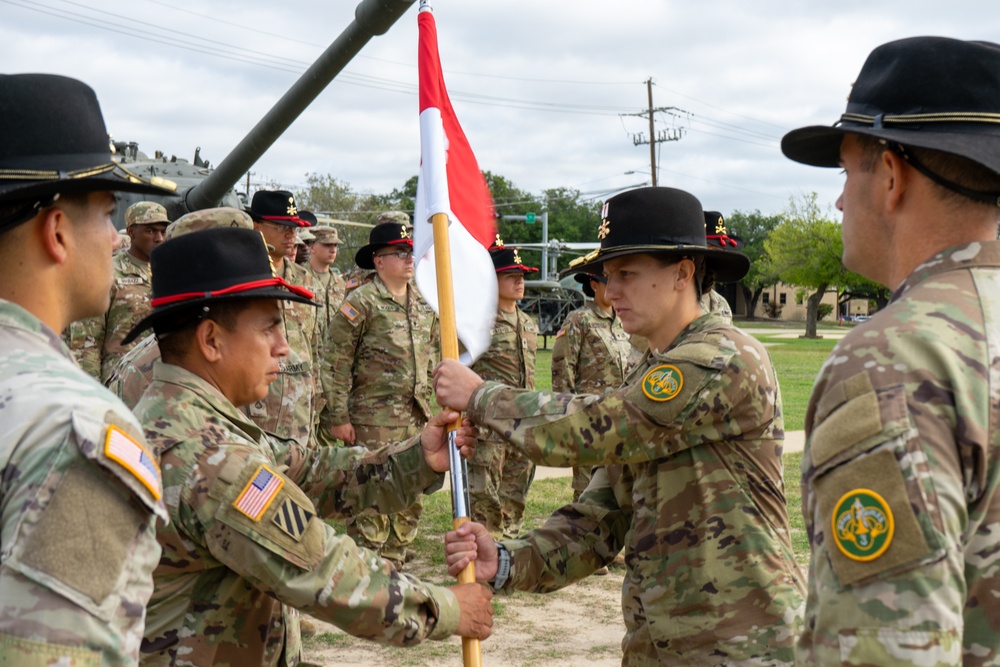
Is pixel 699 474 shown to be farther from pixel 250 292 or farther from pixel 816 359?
pixel 816 359

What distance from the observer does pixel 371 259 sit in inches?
383

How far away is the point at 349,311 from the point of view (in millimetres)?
8469

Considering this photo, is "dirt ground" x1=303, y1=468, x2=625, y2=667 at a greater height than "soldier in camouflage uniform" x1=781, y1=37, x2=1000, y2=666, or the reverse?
"soldier in camouflage uniform" x1=781, y1=37, x2=1000, y2=666

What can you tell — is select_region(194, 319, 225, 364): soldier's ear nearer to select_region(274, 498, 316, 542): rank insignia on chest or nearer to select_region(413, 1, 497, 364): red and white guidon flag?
select_region(274, 498, 316, 542): rank insignia on chest

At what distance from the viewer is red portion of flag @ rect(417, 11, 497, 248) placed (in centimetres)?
401

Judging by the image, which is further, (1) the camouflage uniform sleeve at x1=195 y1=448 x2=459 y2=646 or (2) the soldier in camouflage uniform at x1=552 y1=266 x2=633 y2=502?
Result: (2) the soldier in camouflage uniform at x1=552 y1=266 x2=633 y2=502

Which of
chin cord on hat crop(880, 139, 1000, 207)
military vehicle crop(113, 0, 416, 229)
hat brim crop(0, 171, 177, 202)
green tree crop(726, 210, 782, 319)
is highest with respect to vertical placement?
military vehicle crop(113, 0, 416, 229)

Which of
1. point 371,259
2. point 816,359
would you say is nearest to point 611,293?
point 371,259

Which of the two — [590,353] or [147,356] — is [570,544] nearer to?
[147,356]

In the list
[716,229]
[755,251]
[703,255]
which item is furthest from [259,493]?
[755,251]

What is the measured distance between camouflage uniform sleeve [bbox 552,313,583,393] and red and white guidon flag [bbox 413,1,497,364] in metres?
5.00

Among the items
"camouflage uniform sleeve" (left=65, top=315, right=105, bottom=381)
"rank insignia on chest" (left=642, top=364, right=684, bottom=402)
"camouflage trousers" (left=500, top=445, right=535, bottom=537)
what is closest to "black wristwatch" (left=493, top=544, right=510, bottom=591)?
"rank insignia on chest" (left=642, top=364, right=684, bottom=402)

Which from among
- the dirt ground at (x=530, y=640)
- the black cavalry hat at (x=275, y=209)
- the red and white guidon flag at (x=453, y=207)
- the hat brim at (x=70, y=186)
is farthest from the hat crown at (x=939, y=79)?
the black cavalry hat at (x=275, y=209)

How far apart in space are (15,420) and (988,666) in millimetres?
1790
